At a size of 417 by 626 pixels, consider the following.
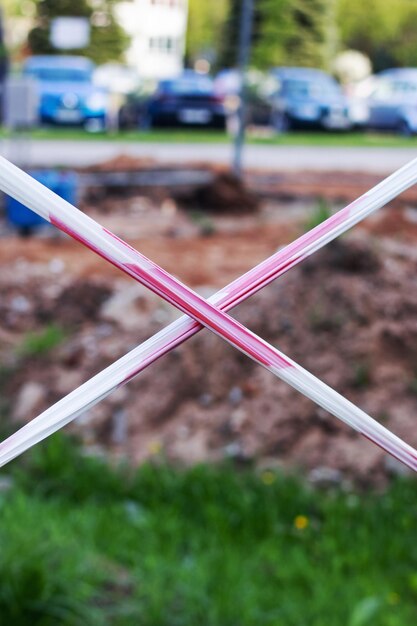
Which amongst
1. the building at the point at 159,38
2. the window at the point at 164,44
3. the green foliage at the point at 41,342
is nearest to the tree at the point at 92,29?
the building at the point at 159,38

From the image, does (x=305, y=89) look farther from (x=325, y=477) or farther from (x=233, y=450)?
(x=325, y=477)

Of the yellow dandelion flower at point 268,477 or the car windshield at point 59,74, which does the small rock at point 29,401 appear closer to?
the yellow dandelion flower at point 268,477

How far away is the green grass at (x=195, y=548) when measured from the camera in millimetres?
3080

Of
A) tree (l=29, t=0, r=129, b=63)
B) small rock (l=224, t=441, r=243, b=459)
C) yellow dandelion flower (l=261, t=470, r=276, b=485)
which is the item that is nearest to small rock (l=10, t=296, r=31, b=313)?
small rock (l=224, t=441, r=243, b=459)

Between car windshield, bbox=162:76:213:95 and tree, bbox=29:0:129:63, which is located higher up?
car windshield, bbox=162:76:213:95

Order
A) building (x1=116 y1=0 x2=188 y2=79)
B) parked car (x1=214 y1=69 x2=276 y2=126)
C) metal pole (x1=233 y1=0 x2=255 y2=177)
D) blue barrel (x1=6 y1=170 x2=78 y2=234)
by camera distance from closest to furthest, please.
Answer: blue barrel (x1=6 y1=170 x2=78 y2=234), metal pole (x1=233 y1=0 x2=255 y2=177), parked car (x1=214 y1=69 x2=276 y2=126), building (x1=116 y1=0 x2=188 y2=79)

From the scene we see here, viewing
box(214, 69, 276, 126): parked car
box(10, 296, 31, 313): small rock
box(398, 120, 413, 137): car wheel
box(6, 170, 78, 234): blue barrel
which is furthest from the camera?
box(398, 120, 413, 137): car wheel

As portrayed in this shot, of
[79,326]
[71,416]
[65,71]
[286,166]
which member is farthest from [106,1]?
[71,416]

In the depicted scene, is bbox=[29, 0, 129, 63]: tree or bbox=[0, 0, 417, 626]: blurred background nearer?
bbox=[0, 0, 417, 626]: blurred background

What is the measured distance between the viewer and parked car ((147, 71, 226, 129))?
64.7ft

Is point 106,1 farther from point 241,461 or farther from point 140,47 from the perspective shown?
point 241,461

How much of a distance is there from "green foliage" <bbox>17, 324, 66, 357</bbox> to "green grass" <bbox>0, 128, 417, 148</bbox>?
10534 mm

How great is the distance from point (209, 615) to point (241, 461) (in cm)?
152

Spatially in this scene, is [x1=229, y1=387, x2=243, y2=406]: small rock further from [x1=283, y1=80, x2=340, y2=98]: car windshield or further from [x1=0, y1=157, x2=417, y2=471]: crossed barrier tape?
[x1=283, y1=80, x2=340, y2=98]: car windshield
